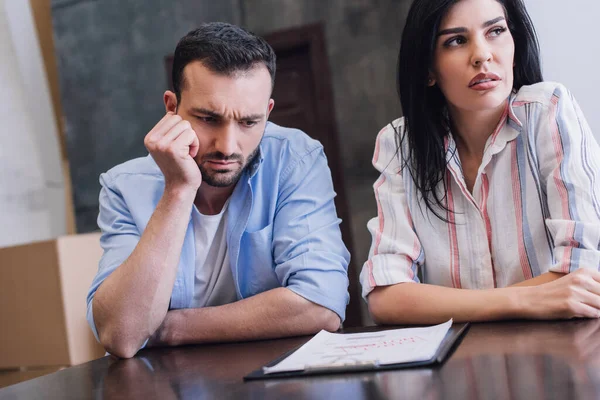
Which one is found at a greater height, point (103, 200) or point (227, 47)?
point (227, 47)

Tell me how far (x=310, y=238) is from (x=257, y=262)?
15 centimetres

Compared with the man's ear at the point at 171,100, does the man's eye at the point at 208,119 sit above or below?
below

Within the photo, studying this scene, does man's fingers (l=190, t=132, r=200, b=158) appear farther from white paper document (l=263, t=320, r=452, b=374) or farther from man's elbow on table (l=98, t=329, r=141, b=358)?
white paper document (l=263, t=320, r=452, b=374)

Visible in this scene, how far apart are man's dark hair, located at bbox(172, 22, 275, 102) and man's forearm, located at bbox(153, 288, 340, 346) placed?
0.52 metres

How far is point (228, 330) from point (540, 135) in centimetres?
78

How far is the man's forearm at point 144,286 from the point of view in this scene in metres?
1.37

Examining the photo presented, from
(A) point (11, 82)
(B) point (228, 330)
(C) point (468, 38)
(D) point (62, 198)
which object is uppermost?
(A) point (11, 82)

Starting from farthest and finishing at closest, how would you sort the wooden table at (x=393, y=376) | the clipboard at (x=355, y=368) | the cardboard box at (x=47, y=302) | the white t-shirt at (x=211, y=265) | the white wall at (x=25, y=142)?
the white wall at (x=25, y=142) < the cardboard box at (x=47, y=302) < the white t-shirt at (x=211, y=265) < the clipboard at (x=355, y=368) < the wooden table at (x=393, y=376)

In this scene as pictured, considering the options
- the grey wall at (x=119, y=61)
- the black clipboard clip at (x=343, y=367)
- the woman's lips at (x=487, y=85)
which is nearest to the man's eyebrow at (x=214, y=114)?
the woman's lips at (x=487, y=85)

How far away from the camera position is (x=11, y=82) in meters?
3.97

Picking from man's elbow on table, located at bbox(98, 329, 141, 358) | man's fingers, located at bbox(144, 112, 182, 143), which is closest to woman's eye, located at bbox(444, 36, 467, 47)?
man's fingers, located at bbox(144, 112, 182, 143)

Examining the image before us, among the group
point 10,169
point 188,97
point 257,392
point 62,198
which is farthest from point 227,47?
point 62,198

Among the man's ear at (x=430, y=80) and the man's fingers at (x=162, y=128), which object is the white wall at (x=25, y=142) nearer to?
the man's fingers at (x=162, y=128)

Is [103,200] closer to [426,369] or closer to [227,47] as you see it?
[227,47]
